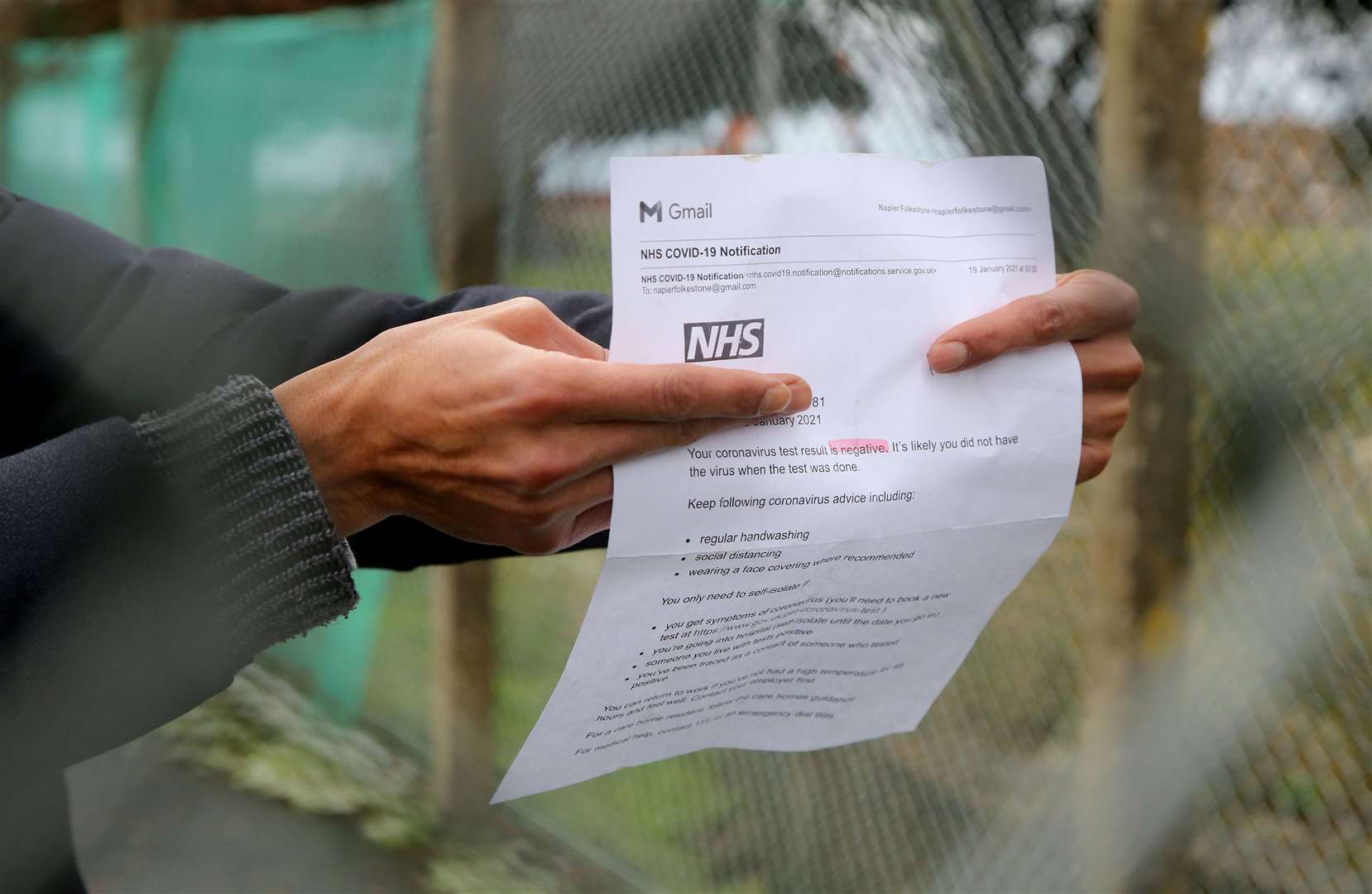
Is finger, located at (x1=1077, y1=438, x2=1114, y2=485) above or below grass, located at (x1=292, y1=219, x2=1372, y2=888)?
above

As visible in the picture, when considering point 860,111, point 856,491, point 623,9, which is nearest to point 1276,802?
point 856,491

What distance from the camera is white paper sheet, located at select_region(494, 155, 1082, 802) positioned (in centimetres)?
82

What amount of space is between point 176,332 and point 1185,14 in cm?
143

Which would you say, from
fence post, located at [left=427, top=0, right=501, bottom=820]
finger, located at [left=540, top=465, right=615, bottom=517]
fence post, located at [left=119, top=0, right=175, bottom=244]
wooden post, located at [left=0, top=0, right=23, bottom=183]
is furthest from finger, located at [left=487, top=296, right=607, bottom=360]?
wooden post, located at [left=0, top=0, right=23, bottom=183]

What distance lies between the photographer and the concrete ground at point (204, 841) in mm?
2840

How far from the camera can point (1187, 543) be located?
1606 millimetres

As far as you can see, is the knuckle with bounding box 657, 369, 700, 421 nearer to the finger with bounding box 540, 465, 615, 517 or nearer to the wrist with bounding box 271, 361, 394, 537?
the finger with bounding box 540, 465, 615, 517

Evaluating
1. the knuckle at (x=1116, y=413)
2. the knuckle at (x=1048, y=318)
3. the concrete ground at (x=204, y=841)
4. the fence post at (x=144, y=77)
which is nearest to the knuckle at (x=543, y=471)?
the knuckle at (x=1048, y=318)

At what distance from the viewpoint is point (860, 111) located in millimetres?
1987

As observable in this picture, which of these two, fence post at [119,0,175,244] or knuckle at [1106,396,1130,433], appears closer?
knuckle at [1106,396,1130,433]

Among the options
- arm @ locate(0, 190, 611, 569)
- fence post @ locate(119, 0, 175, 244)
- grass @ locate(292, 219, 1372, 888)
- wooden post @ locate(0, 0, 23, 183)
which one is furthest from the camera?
wooden post @ locate(0, 0, 23, 183)

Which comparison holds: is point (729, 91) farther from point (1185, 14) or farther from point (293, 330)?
point (293, 330)

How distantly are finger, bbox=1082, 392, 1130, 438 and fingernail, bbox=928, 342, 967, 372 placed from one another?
0.17 m

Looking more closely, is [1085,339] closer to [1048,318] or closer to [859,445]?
[1048,318]
